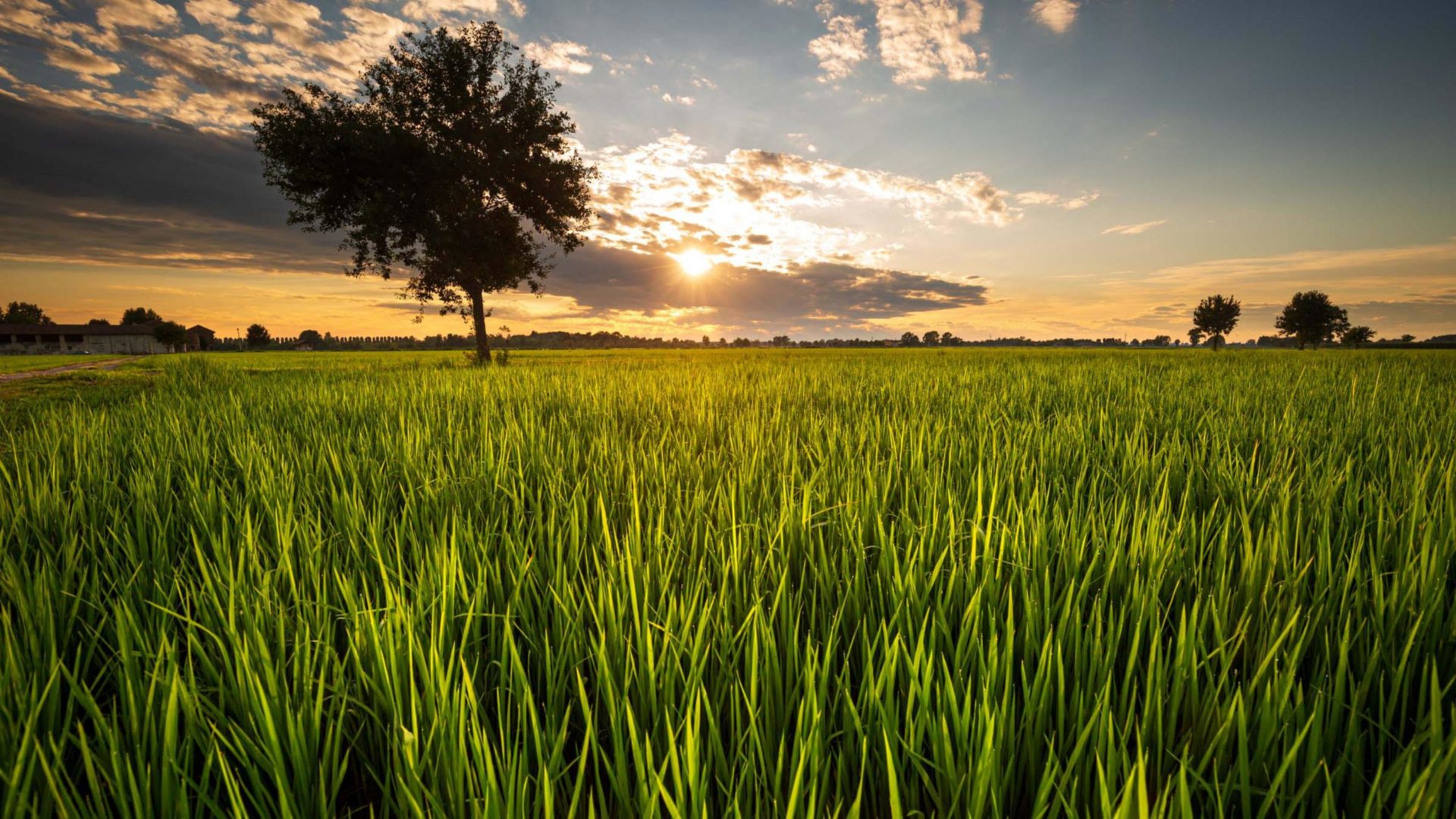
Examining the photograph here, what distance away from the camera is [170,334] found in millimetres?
84000

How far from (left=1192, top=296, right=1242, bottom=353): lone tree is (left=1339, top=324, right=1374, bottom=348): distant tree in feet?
114

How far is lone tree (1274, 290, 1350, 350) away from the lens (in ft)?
233

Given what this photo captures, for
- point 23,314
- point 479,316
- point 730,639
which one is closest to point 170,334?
point 23,314

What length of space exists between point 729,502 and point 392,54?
78.9 ft

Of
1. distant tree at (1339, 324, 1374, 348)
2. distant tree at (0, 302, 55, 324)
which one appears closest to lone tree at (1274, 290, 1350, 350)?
distant tree at (1339, 324, 1374, 348)

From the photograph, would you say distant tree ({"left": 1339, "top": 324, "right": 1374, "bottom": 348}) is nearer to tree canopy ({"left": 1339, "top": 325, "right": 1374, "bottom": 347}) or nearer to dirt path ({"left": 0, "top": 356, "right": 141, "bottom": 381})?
tree canopy ({"left": 1339, "top": 325, "right": 1374, "bottom": 347})

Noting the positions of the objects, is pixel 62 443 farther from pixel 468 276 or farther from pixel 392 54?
pixel 392 54

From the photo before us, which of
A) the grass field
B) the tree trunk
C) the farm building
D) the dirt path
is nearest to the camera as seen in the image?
the grass field

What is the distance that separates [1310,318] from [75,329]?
593 feet

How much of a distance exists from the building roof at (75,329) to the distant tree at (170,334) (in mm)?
2027

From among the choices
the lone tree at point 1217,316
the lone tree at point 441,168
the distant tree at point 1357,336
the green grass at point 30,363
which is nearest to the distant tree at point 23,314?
the green grass at point 30,363

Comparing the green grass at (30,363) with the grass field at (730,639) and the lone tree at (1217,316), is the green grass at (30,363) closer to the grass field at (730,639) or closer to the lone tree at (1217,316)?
the grass field at (730,639)

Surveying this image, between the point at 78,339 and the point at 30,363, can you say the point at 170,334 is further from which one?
the point at 30,363

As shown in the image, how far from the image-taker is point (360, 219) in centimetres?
1742
